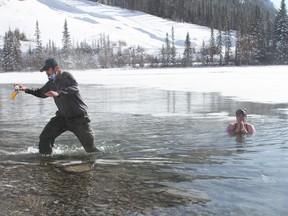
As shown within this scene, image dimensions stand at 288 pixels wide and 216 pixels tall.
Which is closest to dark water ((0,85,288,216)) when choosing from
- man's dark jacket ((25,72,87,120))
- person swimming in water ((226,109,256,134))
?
person swimming in water ((226,109,256,134))

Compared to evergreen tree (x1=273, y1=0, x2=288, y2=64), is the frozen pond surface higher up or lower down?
lower down

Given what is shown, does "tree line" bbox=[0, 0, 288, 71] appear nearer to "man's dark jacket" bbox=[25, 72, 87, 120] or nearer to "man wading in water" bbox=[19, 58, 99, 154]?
"man wading in water" bbox=[19, 58, 99, 154]

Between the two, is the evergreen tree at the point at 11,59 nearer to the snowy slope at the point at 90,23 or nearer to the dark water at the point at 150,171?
the snowy slope at the point at 90,23

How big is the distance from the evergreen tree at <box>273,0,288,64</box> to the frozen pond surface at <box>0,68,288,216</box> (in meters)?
74.1

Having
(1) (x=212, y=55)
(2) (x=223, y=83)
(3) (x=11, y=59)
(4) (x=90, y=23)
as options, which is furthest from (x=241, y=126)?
(4) (x=90, y=23)

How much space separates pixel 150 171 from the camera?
6883mm

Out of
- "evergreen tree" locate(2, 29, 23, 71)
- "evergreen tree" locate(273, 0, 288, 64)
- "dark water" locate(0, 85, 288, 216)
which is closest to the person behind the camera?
"dark water" locate(0, 85, 288, 216)

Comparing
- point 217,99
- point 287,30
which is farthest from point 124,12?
point 217,99

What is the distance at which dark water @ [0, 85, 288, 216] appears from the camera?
5.20 m

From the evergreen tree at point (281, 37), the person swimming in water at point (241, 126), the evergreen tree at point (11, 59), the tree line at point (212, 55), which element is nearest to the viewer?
the person swimming in water at point (241, 126)

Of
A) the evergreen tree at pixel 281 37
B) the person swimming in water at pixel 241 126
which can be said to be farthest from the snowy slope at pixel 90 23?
the person swimming in water at pixel 241 126

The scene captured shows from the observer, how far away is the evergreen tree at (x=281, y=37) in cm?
8281

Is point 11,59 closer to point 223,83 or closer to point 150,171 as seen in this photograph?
point 223,83

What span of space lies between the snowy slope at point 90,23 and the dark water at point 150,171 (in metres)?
122
